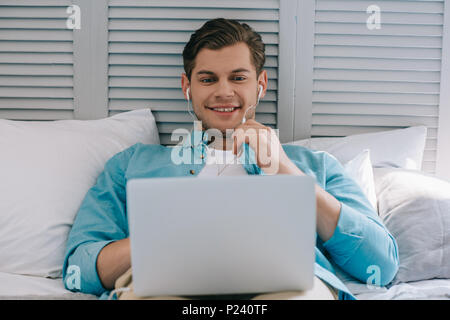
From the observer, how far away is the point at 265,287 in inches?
24.9

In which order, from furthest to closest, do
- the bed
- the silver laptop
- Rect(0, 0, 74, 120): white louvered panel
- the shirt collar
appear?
Rect(0, 0, 74, 120): white louvered panel → the shirt collar → the bed → the silver laptop

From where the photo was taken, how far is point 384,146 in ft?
4.56

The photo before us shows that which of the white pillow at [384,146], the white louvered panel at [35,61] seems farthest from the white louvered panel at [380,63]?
the white louvered panel at [35,61]

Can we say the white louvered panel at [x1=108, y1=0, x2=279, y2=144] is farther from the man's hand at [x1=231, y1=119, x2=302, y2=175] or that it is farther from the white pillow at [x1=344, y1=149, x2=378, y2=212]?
the man's hand at [x1=231, y1=119, x2=302, y2=175]

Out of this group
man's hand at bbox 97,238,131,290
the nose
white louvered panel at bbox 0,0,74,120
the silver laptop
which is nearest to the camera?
the silver laptop

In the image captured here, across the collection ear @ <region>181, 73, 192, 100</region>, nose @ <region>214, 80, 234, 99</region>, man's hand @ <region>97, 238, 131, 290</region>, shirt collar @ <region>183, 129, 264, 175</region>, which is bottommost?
man's hand @ <region>97, 238, 131, 290</region>

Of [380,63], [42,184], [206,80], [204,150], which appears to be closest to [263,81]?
[206,80]

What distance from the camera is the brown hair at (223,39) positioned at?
1.29m

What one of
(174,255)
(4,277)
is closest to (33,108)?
(4,277)

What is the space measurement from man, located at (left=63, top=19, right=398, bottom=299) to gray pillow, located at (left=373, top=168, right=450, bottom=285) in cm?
7

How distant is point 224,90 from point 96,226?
1.89 feet

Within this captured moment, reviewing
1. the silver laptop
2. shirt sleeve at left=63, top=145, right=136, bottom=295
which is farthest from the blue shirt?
the silver laptop

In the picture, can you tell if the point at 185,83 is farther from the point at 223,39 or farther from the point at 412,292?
the point at 412,292

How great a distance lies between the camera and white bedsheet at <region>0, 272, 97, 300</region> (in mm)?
885
